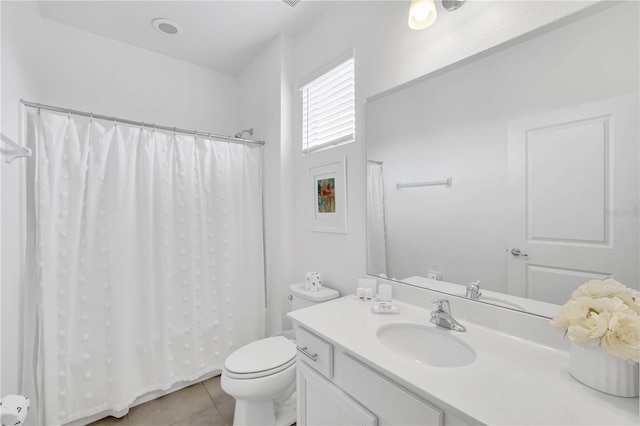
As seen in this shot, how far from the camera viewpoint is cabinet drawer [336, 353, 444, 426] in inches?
30.1

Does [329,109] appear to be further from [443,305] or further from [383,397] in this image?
[383,397]

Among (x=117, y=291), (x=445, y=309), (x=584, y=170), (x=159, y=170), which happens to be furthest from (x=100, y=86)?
(x=584, y=170)

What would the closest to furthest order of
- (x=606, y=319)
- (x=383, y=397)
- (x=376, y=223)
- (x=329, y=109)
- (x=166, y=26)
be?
(x=606, y=319) < (x=383, y=397) < (x=376, y=223) < (x=329, y=109) < (x=166, y=26)

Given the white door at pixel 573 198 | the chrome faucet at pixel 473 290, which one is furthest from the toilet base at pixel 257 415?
the white door at pixel 573 198

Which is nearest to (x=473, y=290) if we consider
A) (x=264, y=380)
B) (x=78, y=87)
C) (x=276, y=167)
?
(x=264, y=380)

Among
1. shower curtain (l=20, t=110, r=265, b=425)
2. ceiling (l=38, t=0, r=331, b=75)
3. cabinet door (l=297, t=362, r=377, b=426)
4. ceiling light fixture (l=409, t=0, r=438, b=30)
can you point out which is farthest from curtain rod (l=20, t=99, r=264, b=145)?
cabinet door (l=297, t=362, r=377, b=426)

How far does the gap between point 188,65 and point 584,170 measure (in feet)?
9.49

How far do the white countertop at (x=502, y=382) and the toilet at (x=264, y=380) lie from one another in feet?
1.86

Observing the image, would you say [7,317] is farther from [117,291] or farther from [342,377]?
[342,377]

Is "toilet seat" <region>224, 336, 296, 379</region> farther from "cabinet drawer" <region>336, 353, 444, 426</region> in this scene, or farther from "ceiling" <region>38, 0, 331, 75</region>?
"ceiling" <region>38, 0, 331, 75</region>

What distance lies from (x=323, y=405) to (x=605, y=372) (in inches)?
34.8

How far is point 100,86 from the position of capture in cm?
217

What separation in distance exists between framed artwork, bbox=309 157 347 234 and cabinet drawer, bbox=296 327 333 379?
74 cm

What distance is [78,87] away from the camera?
208cm
